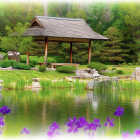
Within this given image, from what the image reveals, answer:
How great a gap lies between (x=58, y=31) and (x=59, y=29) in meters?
0.52

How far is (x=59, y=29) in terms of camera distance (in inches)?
1275

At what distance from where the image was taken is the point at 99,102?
55.7 ft

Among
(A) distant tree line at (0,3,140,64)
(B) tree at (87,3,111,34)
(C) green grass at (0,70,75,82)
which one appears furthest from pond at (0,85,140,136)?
(B) tree at (87,3,111,34)

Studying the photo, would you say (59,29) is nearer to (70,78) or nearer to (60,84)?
(70,78)

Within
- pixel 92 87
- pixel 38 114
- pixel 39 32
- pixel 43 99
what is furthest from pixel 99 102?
pixel 39 32

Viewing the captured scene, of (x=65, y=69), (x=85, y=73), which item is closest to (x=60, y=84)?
(x=85, y=73)

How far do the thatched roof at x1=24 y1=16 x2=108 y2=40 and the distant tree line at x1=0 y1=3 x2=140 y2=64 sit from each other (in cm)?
803

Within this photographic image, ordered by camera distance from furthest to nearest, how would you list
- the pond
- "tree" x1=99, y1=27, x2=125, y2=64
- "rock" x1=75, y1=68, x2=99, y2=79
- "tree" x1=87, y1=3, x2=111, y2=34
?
"tree" x1=87, y1=3, x2=111, y2=34 → "tree" x1=99, y1=27, x2=125, y2=64 → "rock" x1=75, y1=68, x2=99, y2=79 → the pond

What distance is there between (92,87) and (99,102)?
248 inches

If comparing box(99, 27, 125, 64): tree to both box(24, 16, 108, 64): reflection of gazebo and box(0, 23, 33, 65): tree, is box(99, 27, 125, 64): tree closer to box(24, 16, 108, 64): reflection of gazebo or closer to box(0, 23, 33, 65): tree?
box(24, 16, 108, 64): reflection of gazebo

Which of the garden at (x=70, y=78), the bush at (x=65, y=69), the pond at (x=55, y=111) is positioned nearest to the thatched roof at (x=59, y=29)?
the garden at (x=70, y=78)

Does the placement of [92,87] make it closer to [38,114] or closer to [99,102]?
[99,102]

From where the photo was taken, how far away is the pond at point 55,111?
1061 cm

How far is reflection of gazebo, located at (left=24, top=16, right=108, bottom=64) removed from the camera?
31395mm
